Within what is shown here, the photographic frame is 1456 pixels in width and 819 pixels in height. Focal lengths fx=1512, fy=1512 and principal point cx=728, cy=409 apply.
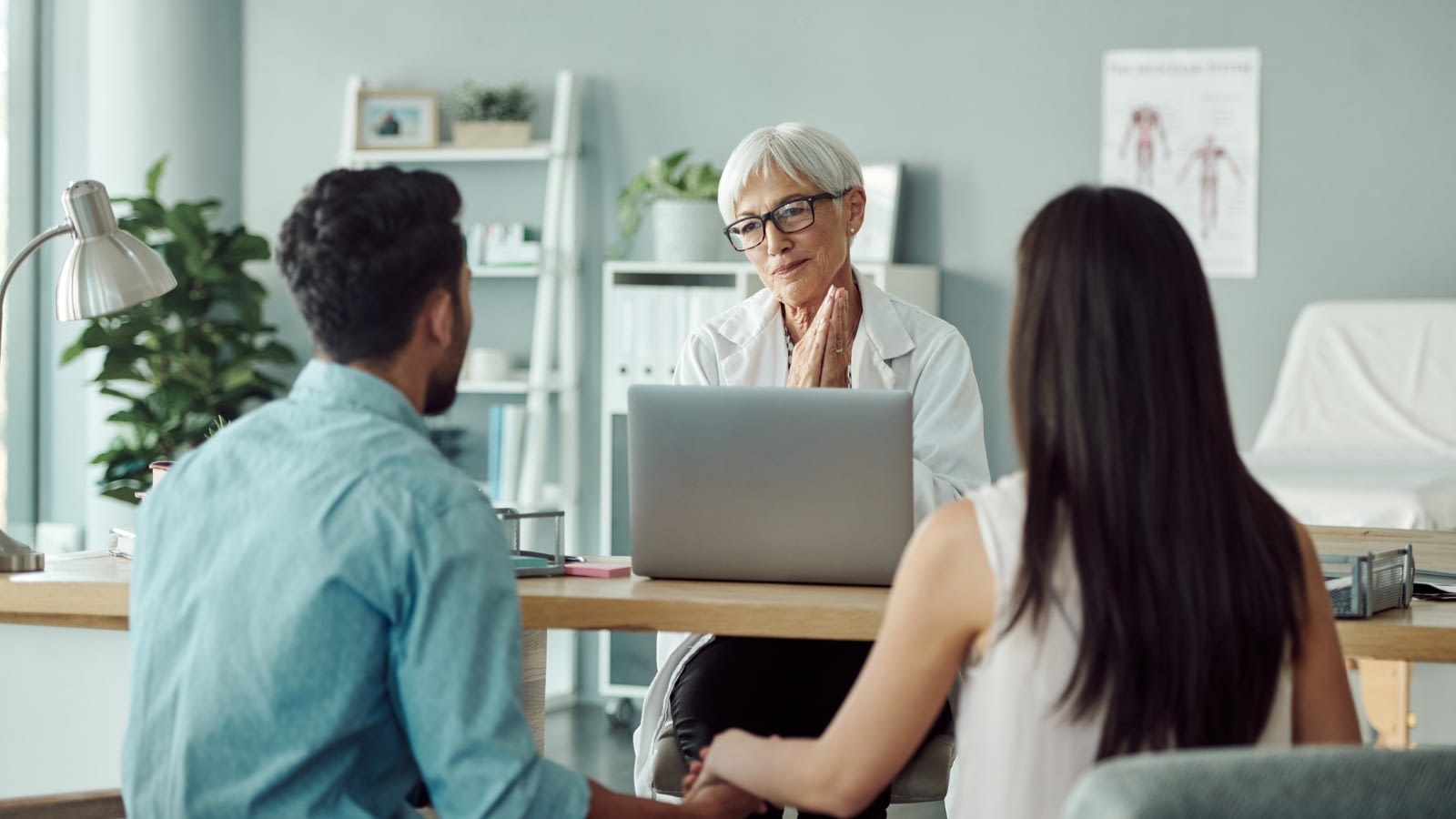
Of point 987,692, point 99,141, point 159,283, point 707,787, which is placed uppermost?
point 99,141

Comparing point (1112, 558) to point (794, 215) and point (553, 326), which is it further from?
point (553, 326)

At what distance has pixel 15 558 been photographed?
191 centimetres

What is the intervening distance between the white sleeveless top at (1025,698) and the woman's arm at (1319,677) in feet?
0.11

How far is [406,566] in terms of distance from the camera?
1211 mm

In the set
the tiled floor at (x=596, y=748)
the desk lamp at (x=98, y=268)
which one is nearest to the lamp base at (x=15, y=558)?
the desk lamp at (x=98, y=268)

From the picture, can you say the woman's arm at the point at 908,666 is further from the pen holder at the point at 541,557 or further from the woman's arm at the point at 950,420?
the woman's arm at the point at 950,420

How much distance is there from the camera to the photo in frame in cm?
446

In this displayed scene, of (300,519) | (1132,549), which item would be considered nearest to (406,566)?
(300,519)

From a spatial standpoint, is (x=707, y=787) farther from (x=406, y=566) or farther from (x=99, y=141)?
(x=99, y=141)

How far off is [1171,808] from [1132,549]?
0.37 m

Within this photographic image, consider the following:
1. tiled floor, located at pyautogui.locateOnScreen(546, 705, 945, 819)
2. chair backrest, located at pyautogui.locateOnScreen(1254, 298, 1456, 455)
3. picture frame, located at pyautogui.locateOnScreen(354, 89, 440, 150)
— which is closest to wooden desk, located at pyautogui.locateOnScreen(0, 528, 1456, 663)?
tiled floor, located at pyautogui.locateOnScreen(546, 705, 945, 819)

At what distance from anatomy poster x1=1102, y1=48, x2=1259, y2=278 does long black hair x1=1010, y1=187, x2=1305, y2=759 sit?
3307 mm

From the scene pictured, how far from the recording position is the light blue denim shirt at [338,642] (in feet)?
3.97

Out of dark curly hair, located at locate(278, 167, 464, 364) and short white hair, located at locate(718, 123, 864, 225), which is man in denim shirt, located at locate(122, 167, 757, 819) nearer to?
dark curly hair, located at locate(278, 167, 464, 364)
